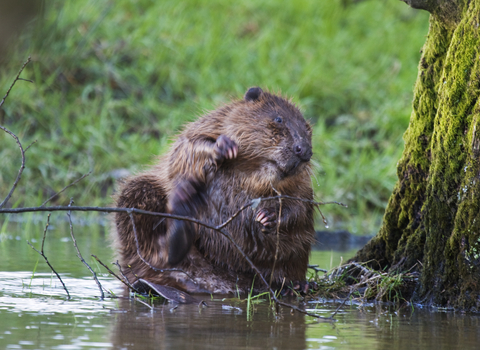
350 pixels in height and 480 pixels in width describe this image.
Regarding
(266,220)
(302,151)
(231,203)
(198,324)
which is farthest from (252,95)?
(198,324)

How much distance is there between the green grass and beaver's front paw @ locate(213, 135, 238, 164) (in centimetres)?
332

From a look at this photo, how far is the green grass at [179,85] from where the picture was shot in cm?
Result: 682

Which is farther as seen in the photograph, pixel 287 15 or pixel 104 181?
pixel 287 15

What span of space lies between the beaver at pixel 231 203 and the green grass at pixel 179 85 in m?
3.05

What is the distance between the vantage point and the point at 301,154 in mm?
3027

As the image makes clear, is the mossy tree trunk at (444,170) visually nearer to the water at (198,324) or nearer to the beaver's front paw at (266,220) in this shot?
the water at (198,324)

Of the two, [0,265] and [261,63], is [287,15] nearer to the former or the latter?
[261,63]

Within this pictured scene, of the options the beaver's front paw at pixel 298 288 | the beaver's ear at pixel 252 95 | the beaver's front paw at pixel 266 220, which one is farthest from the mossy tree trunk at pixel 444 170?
the beaver's ear at pixel 252 95

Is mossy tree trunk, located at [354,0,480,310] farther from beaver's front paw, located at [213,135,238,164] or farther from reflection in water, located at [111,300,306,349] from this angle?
beaver's front paw, located at [213,135,238,164]

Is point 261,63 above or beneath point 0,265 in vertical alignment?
above

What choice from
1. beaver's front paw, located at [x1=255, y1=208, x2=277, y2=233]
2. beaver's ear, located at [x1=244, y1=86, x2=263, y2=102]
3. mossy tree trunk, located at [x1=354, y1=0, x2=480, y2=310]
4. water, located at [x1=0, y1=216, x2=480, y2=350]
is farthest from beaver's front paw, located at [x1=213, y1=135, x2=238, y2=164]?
mossy tree trunk, located at [x1=354, y1=0, x2=480, y2=310]

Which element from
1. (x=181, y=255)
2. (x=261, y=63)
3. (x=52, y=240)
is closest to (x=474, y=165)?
(x=181, y=255)

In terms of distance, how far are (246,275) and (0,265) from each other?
1.27 m

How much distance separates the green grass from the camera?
6.82 m
